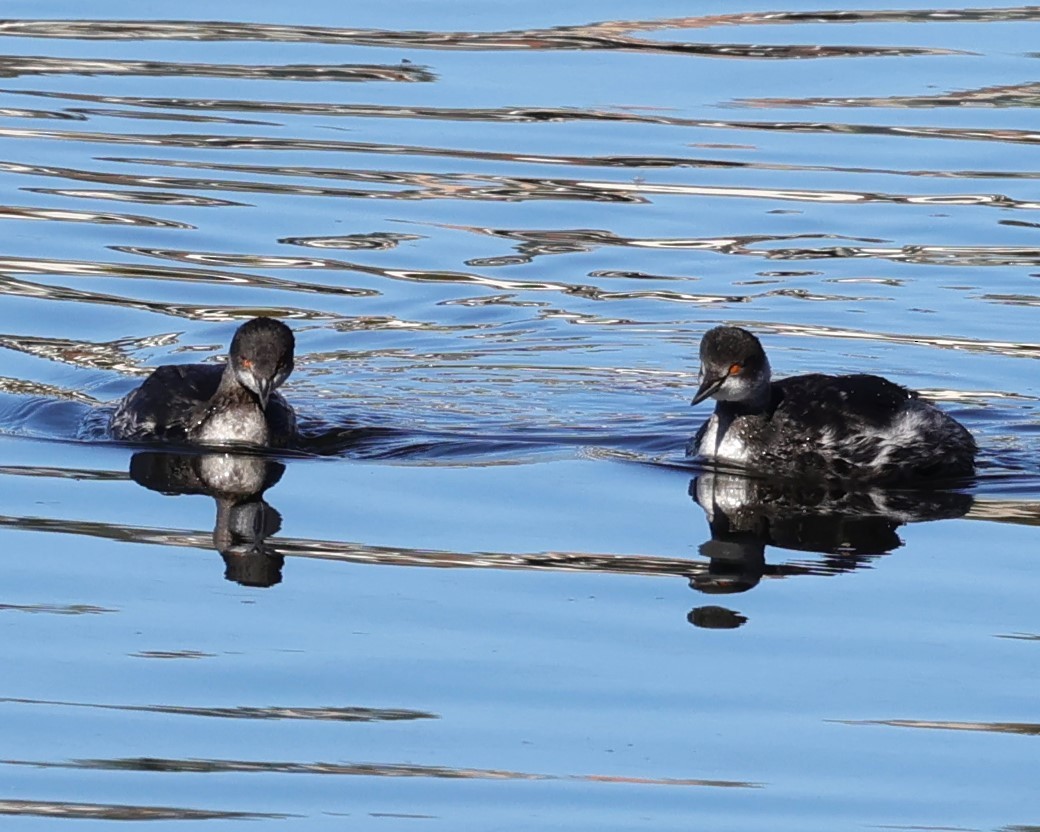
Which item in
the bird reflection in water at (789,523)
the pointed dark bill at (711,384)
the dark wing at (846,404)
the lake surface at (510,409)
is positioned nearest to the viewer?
the lake surface at (510,409)

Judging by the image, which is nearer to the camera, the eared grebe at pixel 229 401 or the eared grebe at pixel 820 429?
the eared grebe at pixel 820 429

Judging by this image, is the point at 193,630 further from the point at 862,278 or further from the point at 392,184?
the point at 392,184

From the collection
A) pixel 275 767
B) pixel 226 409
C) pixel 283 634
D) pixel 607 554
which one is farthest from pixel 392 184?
pixel 275 767

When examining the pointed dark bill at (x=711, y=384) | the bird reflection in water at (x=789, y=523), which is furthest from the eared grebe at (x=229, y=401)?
the bird reflection in water at (x=789, y=523)

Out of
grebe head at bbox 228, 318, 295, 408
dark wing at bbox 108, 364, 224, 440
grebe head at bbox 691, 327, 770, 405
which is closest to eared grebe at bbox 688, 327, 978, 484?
grebe head at bbox 691, 327, 770, 405

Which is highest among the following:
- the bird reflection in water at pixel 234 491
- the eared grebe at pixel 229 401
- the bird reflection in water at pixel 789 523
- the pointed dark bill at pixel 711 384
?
the pointed dark bill at pixel 711 384

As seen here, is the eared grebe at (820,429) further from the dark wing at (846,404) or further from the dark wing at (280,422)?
the dark wing at (280,422)

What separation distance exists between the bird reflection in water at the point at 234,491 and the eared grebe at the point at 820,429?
2158mm

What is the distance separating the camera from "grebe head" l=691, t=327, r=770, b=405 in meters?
11.0

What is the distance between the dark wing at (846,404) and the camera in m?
11.1

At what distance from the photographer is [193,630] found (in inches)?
314

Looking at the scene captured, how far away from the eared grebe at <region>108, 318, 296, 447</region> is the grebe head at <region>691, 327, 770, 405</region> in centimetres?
205

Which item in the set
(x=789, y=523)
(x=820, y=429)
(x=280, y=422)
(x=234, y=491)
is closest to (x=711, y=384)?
(x=820, y=429)

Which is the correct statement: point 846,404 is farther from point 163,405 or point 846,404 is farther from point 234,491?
point 163,405
